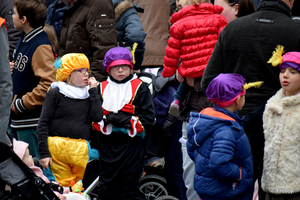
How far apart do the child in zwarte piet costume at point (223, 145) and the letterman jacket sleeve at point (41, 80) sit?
6.97 feet

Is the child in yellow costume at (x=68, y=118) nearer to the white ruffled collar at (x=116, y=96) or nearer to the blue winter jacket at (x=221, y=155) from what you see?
the white ruffled collar at (x=116, y=96)

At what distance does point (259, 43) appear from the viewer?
3.35 m

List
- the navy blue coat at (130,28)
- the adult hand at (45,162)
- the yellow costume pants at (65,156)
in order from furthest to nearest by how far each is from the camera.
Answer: the navy blue coat at (130,28), the yellow costume pants at (65,156), the adult hand at (45,162)

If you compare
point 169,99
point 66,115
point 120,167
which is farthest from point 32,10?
point 120,167

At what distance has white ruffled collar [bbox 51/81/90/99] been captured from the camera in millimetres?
4441

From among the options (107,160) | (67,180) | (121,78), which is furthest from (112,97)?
(67,180)

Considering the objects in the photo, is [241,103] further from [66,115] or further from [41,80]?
[41,80]

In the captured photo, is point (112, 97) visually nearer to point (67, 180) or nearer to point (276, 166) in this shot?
Answer: point (67, 180)

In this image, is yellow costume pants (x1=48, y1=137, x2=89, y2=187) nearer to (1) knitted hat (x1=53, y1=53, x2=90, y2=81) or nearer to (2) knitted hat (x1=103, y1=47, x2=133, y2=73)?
(1) knitted hat (x1=53, y1=53, x2=90, y2=81)

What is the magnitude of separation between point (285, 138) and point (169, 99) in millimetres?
2175

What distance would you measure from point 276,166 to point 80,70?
2332 mm

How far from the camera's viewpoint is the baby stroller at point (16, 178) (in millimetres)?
2967

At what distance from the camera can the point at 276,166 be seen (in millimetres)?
3039

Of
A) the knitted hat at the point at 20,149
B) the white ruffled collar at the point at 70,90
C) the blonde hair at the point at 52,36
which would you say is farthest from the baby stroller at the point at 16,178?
the blonde hair at the point at 52,36
